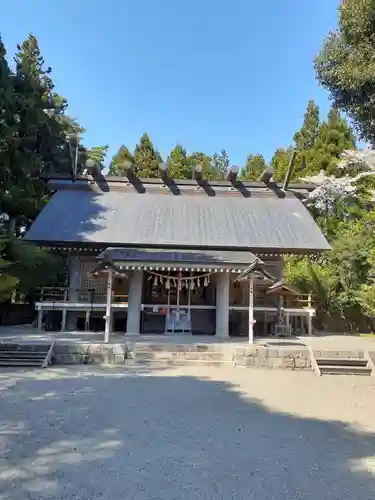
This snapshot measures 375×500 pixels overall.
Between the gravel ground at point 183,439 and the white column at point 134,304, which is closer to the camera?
the gravel ground at point 183,439

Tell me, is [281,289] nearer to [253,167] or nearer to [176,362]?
[176,362]

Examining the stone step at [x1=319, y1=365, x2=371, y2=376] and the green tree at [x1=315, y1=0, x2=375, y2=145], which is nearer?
the green tree at [x1=315, y1=0, x2=375, y2=145]

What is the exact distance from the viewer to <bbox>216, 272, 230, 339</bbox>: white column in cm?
1188

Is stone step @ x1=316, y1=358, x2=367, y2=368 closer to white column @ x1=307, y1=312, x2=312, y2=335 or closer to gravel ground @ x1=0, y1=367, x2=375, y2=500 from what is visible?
gravel ground @ x1=0, y1=367, x2=375, y2=500

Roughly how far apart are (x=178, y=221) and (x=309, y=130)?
17392 mm

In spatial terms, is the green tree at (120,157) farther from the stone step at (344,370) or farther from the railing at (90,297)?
the stone step at (344,370)

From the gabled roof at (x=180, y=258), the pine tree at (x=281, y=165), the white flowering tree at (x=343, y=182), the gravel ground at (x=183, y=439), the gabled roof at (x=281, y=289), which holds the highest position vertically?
the pine tree at (x=281, y=165)

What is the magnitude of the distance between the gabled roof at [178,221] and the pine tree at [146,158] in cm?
1193

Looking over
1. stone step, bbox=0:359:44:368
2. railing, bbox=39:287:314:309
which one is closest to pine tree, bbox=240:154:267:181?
railing, bbox=39:287:314:309

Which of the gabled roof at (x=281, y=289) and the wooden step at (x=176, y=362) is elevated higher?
the gabled roof at (x=281, y=289)

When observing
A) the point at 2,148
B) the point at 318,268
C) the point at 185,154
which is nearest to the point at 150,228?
the point at 2,148

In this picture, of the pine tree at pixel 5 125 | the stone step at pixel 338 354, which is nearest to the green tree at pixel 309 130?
the pine tree at pixel 5 125

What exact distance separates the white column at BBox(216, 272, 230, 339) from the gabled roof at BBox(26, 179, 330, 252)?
7.38 feet

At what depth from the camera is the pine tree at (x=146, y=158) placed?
2892 cm
